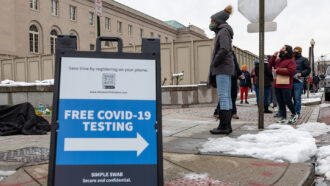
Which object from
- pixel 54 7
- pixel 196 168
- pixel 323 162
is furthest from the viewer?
pixel 54 7

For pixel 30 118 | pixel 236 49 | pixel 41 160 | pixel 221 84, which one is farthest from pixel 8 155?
pixel 236 49

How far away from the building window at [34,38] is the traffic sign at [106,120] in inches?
1381

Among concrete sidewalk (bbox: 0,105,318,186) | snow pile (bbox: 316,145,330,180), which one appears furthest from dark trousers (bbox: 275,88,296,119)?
concrete sidewalk (bbox: 0,105,318,186)

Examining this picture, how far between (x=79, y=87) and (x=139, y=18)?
49.6 metres

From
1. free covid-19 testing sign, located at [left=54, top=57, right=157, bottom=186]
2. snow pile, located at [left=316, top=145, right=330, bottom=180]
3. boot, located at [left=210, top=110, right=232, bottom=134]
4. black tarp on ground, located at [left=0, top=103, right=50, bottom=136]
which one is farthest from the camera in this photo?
black tarp on ground, located at [left=0, top=103, right=50, bottom=136]

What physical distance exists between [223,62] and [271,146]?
1.61m

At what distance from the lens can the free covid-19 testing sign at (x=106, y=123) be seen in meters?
2.25

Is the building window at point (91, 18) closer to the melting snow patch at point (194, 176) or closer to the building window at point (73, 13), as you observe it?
the building window at point (73, 13)

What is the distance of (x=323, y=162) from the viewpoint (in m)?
3.52

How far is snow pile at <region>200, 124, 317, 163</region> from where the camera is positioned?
144 inches

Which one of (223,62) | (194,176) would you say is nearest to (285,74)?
(223,62)

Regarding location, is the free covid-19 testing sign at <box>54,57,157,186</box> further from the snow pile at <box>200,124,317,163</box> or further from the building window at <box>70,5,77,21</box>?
the building window at <box>70,5,77,21</box>

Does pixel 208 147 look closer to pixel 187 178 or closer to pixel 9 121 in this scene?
pixel 187 178

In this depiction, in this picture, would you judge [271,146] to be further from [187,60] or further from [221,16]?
[187,60]
